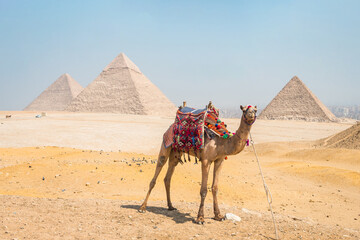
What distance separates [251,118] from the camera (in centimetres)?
460

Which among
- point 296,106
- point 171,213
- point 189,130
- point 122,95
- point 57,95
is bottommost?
point 171,213

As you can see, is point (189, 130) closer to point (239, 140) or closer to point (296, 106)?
point (239, 140)

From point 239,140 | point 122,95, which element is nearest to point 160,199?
point 239,140

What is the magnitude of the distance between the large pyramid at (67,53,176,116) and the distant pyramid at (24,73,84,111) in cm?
1610

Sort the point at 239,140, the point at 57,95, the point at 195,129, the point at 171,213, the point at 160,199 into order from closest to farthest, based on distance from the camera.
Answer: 1. the point at 239,140
2. the point at 195,129
3. the point at 171,213
4. the point at 160,199
5. the point at 57,95

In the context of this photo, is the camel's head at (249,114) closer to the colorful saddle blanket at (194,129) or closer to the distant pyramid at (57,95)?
the colorful saddle blanket at (194,129)

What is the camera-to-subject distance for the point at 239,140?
4.79 meters

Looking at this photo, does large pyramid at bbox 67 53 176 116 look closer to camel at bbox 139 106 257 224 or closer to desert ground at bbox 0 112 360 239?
desert ground at bbox 0 112 360 239

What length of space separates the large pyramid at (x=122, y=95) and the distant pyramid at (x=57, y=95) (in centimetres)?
1610

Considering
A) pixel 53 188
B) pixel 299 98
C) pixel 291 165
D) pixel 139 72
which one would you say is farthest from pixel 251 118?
pixel 139 72

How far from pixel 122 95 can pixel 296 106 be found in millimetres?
65926

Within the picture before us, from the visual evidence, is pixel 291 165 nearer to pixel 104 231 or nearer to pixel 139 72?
pixel 104 231

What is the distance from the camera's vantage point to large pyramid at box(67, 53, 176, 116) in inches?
4365

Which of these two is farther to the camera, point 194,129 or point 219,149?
point 194,129
